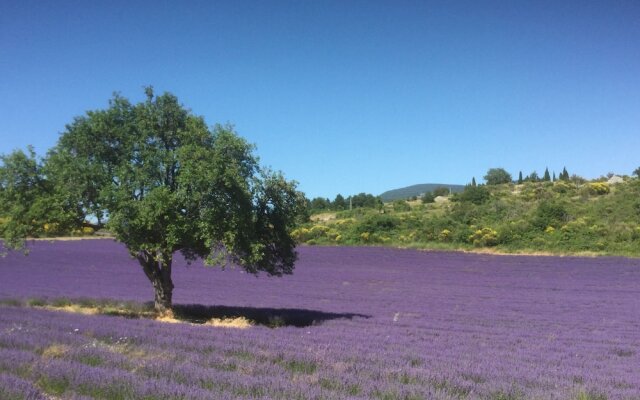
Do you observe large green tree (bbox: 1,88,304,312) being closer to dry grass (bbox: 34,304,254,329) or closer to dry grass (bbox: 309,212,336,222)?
dry grass (bbox: 34,304,254,329)

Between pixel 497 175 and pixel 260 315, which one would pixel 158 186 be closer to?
pixel 260 315

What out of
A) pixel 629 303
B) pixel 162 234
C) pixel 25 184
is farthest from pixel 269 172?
pixel 629 303

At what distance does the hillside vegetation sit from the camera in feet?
147

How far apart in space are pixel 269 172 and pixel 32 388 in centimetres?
1015

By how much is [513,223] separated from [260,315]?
3827 centimetres

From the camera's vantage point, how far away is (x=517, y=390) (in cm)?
703

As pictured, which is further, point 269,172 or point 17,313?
point 269,172

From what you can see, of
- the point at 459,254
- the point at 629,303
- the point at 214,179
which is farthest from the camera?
the point at 459,254

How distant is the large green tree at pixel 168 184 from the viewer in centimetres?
1343

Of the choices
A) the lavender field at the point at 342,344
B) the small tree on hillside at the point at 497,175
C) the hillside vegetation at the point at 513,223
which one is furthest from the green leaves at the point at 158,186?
the small tree on hillside at the point at 497,175

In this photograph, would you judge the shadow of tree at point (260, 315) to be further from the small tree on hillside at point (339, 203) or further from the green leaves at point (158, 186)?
→ the small tree on hillside at point (339, 203)

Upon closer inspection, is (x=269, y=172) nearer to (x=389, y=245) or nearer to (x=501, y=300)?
(x=501, y=300)

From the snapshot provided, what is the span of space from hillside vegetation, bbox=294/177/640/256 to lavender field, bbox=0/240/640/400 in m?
16.0

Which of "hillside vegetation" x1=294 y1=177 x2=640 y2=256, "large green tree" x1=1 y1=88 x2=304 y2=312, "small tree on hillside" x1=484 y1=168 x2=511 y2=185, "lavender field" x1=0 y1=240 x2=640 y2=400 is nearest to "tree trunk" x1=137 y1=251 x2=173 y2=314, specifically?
"large green tree" x1=1 y1=88 x2=304 y2=312
